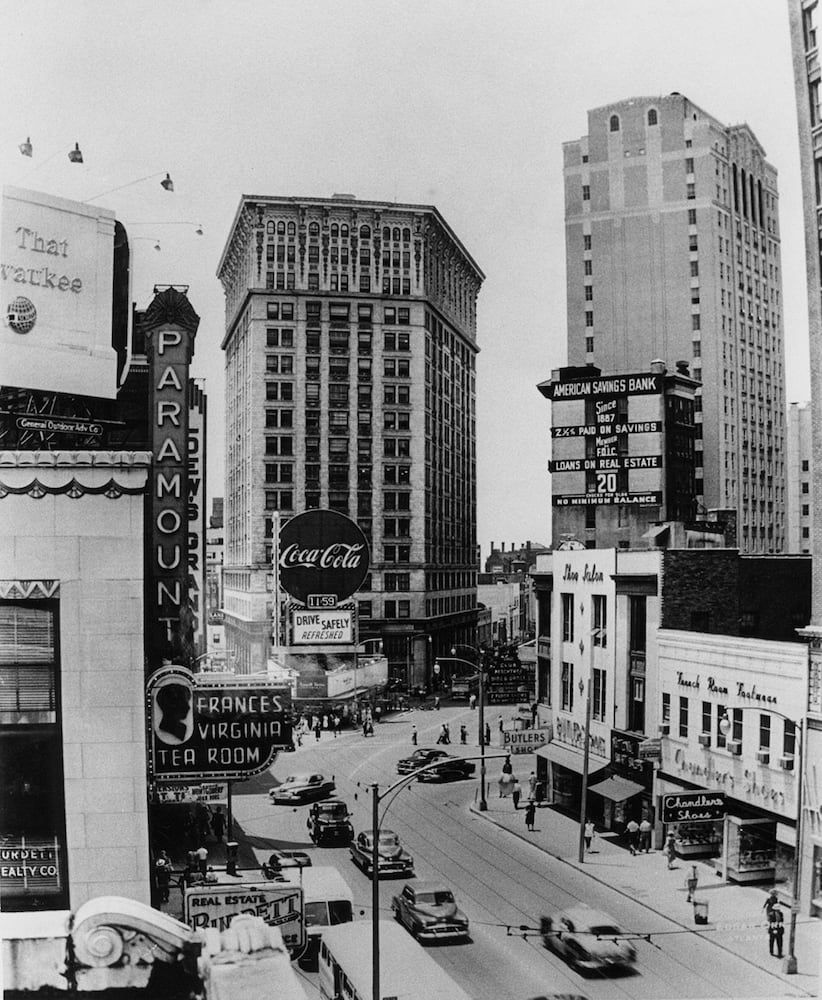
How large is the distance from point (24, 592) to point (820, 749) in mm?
20175

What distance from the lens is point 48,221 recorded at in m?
21.6

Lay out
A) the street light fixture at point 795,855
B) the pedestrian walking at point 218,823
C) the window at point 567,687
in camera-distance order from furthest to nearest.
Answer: the window at point 567,687 < the pedestrian walking at point 218,823 < the street light fixture at point 795,855

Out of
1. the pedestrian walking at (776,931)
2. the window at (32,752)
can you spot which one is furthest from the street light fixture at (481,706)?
the window at (32,752)

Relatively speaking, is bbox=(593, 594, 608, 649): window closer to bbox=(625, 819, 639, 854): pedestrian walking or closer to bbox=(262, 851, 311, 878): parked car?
bbox=(625, 819, 639, 854): pedestrian walking

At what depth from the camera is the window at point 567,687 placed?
37594 mm

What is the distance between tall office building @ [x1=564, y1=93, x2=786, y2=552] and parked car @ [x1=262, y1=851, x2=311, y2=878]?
17.1 m

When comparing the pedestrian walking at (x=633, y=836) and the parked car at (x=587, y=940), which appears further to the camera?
the pedestrian walking at (x=633, y=836)

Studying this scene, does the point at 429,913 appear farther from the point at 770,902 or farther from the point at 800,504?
the point at 800,504

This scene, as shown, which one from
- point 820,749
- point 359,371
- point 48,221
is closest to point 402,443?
point 359,371

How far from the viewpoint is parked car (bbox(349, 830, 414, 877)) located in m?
24.7

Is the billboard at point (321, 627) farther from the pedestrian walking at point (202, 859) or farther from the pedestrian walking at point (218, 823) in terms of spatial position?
the pedestrian walking at point (202, 859)

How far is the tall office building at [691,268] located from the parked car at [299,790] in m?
15.4

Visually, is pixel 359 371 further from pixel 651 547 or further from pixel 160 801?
pixel 651 547

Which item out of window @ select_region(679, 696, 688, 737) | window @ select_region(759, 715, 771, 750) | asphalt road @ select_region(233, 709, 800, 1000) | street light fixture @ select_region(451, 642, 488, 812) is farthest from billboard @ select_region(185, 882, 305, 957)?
window @ select_region(679, 696, 688, 737)
